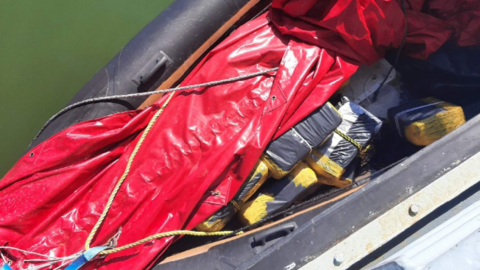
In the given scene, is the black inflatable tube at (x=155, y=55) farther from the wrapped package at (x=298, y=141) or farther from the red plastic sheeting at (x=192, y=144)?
the wrapped package at (x=298, y=141)

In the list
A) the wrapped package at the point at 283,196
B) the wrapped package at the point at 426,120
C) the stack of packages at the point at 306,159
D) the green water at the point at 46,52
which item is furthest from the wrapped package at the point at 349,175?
Answer: the green water at the point at 46,52

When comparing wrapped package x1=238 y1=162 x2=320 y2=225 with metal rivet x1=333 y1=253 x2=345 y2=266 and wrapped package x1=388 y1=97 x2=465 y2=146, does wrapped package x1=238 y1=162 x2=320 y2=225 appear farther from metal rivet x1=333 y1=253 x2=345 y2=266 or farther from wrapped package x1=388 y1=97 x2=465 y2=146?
metal rivet x1=333 y1=253 x2=345 y2=266

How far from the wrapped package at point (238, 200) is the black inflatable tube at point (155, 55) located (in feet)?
2.37

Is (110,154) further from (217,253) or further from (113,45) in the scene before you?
(113,45)

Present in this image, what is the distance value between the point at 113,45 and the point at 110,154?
1.29m

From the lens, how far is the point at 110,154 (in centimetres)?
181

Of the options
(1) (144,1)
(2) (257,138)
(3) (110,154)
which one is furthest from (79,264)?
(1) (144,1)

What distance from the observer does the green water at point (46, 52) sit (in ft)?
8.68

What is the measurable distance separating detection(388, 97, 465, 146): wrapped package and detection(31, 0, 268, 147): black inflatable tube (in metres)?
0.96

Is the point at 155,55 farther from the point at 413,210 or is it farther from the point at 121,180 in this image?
the point at 413,210

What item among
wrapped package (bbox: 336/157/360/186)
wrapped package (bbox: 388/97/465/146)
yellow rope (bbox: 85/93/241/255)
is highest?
yellow rope (bbox: 85/93/241/255)

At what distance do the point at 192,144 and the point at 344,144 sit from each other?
720 millimetres

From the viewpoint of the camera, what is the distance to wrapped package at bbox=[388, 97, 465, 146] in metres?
1.71

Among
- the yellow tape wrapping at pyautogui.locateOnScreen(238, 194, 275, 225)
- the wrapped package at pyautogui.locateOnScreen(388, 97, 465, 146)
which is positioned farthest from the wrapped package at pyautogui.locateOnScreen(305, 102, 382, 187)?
the yellow tape wrapping at pyautogui.locateOnScreen(238, 194, 275, 225)
